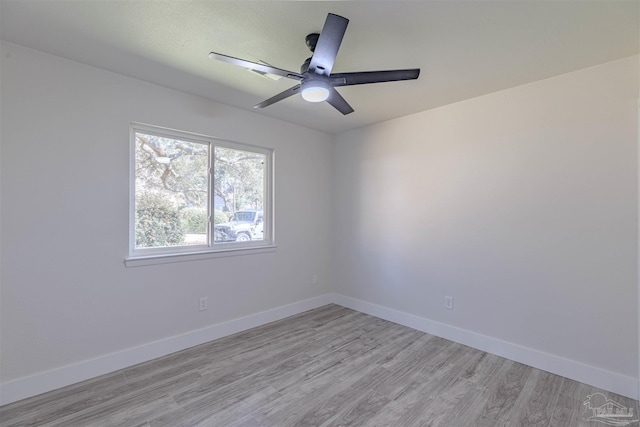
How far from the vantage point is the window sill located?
2.45m

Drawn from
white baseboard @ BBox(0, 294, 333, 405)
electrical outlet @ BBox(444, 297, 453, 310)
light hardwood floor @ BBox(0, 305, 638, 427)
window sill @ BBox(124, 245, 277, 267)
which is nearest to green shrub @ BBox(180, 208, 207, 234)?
window sill @ BBox(124, 245, 277, 267)

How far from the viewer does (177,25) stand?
A: 1725mm

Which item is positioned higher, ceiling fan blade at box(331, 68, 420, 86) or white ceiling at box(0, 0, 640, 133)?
white ceiling at box(0, 0, 640, 133)

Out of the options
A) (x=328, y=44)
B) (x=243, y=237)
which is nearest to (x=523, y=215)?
(x=328, y=44)

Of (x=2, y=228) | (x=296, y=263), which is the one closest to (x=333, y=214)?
(x=296, y=263)

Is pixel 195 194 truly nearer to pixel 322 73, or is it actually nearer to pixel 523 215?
pixel 322 73

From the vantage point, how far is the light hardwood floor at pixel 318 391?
1.82 m

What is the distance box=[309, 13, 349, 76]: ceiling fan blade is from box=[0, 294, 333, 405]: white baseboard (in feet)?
8.55

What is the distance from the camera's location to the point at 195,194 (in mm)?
2885

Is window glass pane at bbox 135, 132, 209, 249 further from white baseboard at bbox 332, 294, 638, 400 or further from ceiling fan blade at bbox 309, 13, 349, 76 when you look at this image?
white baseboard at bbox 332, 294, 638, 400

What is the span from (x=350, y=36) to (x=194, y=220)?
2.17 meters

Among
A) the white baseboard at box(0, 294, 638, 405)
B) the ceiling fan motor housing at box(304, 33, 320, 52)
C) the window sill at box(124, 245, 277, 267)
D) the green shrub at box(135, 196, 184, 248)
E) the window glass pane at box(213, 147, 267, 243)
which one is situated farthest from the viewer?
the window glass pane at box(213, 147, 267, 243)

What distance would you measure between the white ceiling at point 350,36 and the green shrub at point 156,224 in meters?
1.08

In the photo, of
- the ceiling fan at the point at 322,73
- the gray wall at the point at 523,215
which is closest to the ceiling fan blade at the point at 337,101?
the ceiling fan at the point at 322,73
